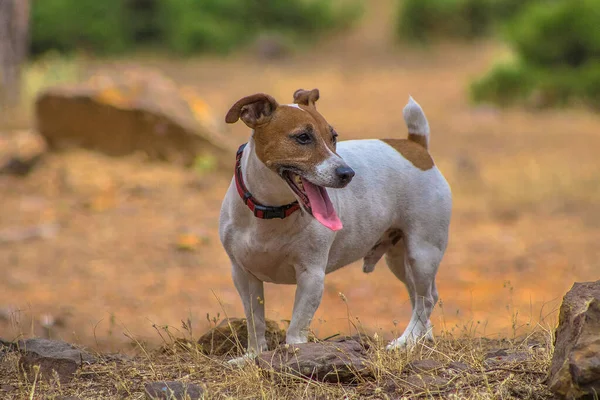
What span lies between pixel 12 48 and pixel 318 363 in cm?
1204

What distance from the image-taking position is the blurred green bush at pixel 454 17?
84.5 ft

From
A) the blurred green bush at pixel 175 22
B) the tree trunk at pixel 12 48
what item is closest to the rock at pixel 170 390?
the tree trunk at pixel 12 48

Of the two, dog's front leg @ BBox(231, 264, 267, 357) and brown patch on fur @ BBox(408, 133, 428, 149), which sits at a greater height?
brown patch on fur @ BBox(408, 133, 428, 149)

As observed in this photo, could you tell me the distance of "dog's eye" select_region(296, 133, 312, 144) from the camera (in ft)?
13.9

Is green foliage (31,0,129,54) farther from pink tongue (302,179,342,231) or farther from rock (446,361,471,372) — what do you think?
rock (446,361,471,372)

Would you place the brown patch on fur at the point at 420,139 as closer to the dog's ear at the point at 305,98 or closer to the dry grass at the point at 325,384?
the dog's ear at the point at 305,98

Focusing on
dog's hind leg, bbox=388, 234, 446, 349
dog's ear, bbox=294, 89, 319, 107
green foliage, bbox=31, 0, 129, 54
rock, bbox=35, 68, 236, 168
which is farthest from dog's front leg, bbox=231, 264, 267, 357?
green foliage, bbox=31, 0, 129, 54

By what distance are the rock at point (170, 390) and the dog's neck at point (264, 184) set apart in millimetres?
1002

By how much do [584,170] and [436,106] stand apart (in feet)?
19.1

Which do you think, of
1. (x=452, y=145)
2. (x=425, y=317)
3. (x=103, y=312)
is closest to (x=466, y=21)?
(x=452, y=145)

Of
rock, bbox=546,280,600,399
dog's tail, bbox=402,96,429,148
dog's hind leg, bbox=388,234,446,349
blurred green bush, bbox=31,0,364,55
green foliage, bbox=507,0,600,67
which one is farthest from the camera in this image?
blurred green bush, bbox=31,0,364,55

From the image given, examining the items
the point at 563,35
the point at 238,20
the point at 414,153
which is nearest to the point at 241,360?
the point at 414,153

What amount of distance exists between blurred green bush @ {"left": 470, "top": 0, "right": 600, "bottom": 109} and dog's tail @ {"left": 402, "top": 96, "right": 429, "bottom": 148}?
40.2ft

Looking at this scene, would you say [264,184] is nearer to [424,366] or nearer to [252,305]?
[252,305]
